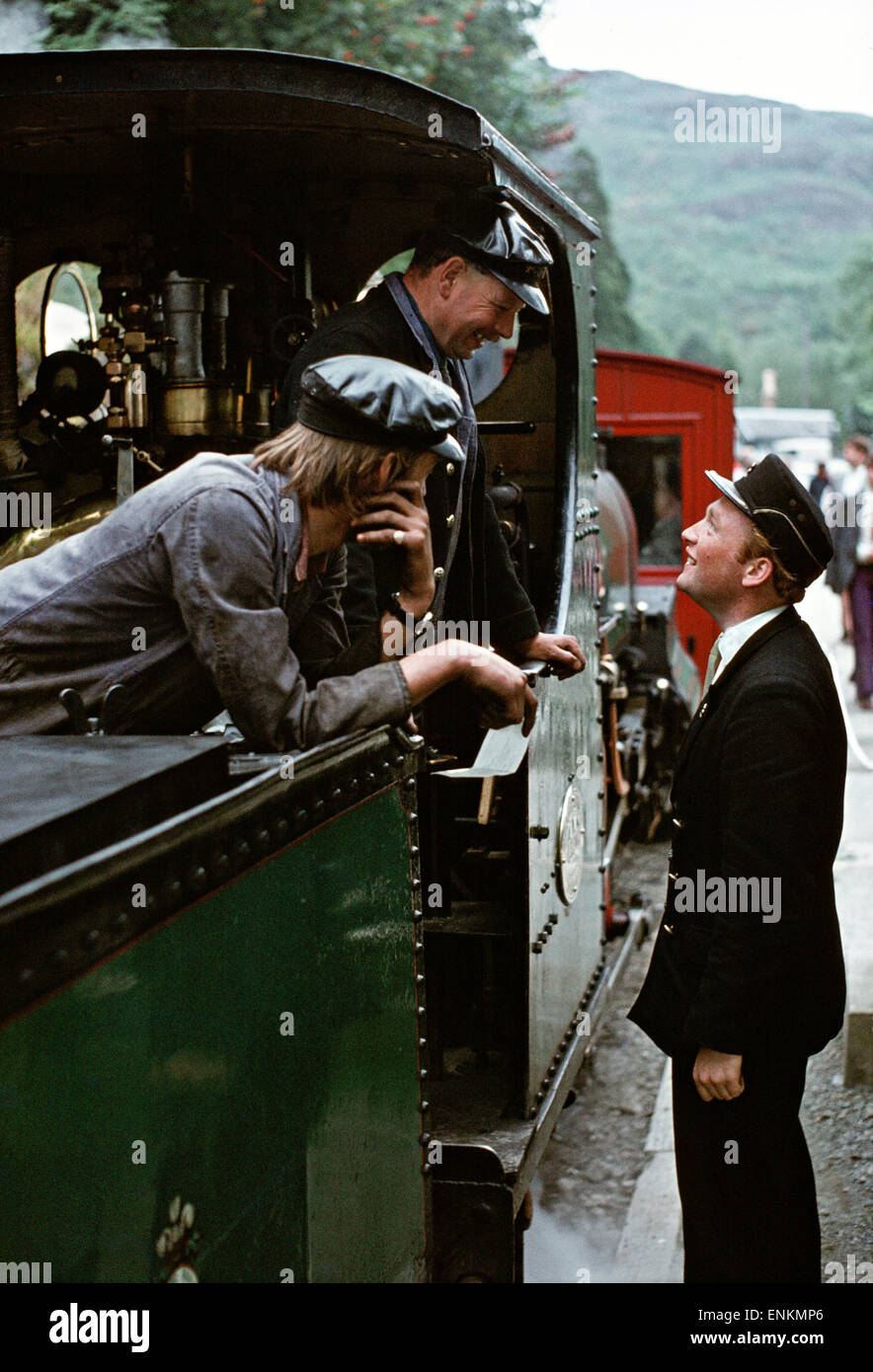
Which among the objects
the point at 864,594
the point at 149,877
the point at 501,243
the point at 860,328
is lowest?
the point at 149,877

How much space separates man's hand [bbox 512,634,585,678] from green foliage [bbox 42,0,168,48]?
7.72 metres

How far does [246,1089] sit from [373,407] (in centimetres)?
105

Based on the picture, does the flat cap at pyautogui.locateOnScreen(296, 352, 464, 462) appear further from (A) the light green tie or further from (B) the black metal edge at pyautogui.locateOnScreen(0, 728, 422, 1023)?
(A) the light green tie

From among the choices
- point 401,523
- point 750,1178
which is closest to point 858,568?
point 750,1178

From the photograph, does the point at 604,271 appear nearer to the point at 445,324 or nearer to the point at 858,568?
the point at 858,568

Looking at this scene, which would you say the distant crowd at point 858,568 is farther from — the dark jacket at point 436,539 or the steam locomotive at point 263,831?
the dark jacket at point 436,539

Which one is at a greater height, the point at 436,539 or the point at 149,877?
the point at 436,539

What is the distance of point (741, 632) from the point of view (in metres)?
2.88

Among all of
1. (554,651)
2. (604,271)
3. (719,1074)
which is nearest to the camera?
(719,1074)

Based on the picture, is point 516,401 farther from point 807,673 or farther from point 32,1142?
point 32,1142

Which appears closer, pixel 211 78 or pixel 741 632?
pixel 741 632

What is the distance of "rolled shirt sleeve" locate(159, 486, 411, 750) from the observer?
86.1 inches
